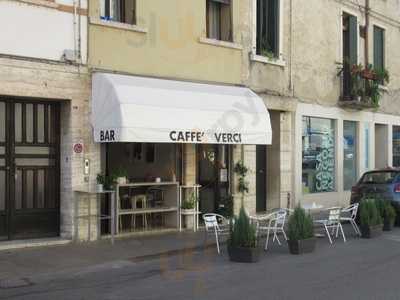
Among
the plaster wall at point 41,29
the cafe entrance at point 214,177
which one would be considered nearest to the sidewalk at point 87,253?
the cafe entrance at point 214,177

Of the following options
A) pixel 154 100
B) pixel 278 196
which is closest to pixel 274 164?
pixel 278 196

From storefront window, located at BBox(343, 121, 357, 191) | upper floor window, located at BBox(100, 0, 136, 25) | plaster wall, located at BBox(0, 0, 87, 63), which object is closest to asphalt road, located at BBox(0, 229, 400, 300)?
plaster wall, located at BBox(0, 0, 87, 63)

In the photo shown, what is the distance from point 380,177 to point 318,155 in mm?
3425

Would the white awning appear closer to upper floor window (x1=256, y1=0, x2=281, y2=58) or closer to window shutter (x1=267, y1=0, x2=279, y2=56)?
upper floor window (x1=256, y1=0, x2=281, y2=58)

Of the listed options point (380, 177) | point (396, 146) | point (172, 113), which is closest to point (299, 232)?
point (172, 113)

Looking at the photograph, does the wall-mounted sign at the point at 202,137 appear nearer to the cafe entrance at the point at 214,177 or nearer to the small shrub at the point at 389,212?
the cafe entrance at the point at 214,177

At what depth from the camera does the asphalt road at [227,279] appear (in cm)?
751

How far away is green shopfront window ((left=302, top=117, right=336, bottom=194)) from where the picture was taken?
17.9 metres

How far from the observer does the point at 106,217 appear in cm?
1188

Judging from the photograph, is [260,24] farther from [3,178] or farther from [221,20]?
[3,178]

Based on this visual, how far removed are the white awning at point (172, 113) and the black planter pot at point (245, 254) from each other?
9.25 feet

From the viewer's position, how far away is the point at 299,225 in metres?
10.6

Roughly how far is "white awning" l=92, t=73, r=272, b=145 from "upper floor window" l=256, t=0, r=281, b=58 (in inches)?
97.2

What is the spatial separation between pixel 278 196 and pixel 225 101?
4.28 metres
